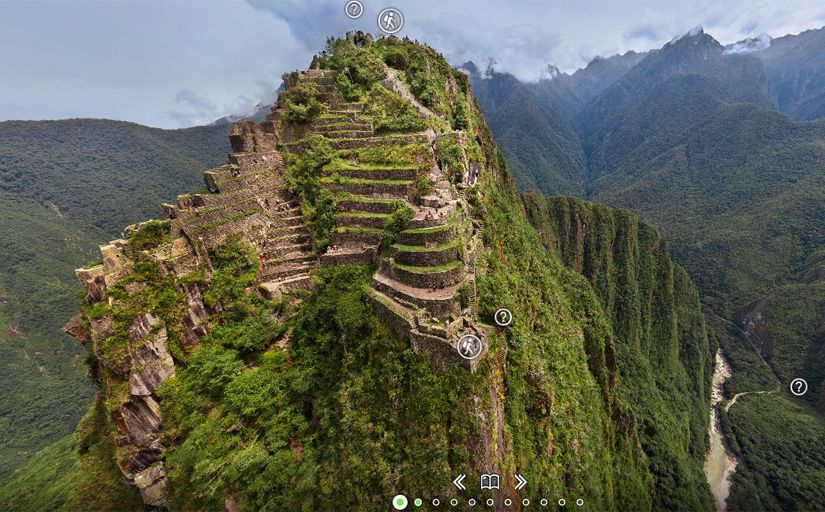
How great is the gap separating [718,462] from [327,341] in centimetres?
9184

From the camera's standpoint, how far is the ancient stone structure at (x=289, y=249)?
A: 18.1 metres

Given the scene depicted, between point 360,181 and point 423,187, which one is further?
point 360,181

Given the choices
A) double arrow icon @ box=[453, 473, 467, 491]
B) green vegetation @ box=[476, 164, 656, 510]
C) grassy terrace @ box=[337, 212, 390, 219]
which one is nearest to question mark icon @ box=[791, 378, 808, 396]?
green vegetation @ box=[476, 164, 656, 510]

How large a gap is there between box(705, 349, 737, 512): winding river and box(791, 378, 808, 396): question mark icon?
1405 centimetres

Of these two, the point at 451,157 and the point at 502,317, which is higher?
the point at 451,157

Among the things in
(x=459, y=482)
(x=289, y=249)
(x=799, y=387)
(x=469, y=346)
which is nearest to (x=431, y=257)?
(x=469, y=346)

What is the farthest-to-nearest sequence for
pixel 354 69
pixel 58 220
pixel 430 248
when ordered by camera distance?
1. pixel 58 220
2. pixel 354 69
3. pixel 430 248

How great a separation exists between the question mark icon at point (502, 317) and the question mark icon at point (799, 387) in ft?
353

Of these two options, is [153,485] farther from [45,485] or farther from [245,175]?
[45,485]

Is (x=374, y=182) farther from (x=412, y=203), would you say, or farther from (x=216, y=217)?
Answer: (x=216, y=217)

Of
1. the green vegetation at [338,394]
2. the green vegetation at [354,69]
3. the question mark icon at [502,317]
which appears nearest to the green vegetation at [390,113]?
the green vegetation at [354,69]

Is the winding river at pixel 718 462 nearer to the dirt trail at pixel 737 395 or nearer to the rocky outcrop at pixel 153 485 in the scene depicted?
the dirt trail at pixel 737 395

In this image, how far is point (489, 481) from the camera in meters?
→ 15.0

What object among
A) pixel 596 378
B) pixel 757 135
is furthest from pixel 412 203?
pixel 757 135
